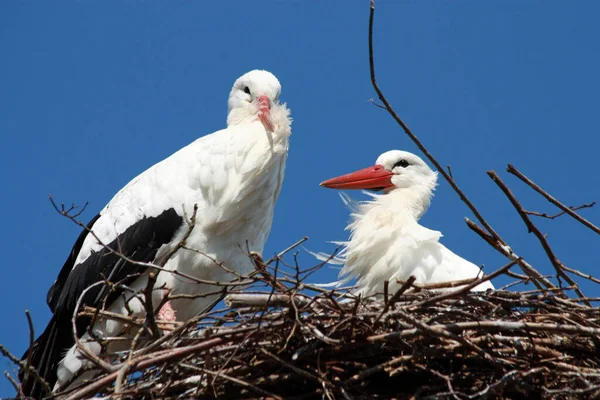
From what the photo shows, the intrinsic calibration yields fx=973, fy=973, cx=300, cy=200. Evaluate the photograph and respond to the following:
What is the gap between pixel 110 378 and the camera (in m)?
3.32

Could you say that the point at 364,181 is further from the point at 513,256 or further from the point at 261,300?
the point at 261,300

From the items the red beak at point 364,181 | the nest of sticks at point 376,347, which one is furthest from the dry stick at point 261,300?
the red beak at point 364,181

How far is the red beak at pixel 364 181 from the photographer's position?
5.39 metres

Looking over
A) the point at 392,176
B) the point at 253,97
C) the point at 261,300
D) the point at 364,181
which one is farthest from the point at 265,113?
the point at 261,300

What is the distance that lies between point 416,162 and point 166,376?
7.61 feet

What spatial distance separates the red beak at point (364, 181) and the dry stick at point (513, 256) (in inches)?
64.1

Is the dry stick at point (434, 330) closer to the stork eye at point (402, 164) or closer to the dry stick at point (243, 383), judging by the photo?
the dry stick at point (243, 383)

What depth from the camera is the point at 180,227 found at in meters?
4.78

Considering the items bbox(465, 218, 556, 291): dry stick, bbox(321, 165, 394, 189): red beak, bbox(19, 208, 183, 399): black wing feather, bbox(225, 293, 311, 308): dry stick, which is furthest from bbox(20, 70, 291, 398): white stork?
bbox(465, 218, 556, 291): dry stick

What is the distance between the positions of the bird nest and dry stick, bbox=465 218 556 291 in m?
0.07

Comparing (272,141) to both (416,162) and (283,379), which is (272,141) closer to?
(416,162)

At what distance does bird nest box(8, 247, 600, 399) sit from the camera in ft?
10.9

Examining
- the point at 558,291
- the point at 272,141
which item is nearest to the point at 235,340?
the point at 558,291

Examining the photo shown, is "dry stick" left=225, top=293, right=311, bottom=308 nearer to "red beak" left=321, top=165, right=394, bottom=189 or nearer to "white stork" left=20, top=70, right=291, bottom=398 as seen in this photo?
"white stork" left=20, top=70, right=291, bottom=398
